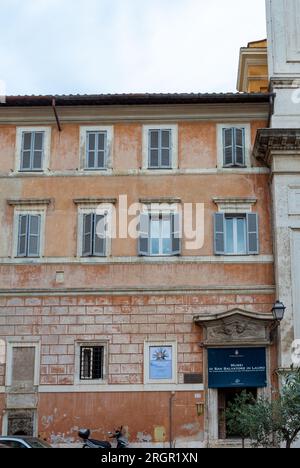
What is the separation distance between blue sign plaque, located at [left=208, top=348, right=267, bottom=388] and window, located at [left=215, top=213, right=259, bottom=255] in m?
3.08

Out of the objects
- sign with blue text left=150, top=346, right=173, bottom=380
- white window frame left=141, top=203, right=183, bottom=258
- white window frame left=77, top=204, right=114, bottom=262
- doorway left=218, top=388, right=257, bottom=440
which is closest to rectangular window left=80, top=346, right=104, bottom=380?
sign with blue text left=150, top=346, right=173, bottom=380

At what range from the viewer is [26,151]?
83.5 ft

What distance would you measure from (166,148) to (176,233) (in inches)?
115

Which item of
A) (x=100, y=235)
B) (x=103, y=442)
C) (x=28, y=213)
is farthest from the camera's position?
(x=28, y=213)

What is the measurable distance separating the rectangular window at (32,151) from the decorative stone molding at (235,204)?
5.86m

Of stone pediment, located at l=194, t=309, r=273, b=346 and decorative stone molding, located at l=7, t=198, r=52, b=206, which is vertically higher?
decorative stone molding, located at l=7, t=198, r=52, b=206

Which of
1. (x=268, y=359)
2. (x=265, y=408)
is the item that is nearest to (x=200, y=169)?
(x=268, y=359)

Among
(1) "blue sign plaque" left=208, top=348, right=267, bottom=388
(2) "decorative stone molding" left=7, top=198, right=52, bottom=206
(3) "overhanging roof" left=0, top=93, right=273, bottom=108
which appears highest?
(3) "overhanging roof" left=0, top=93, right=273, bottom=108

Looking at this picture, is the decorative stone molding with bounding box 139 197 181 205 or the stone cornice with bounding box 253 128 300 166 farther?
the decorative stone molding with bounding box 139 197 181 205

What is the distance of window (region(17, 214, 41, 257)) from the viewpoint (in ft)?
80.2

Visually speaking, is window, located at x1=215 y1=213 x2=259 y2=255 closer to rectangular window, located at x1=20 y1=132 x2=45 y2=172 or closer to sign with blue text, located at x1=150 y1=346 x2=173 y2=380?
sign with blue text, located at x1=150 y1=346 x2=173 y2=380

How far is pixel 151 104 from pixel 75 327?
761cm

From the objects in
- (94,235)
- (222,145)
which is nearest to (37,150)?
(94,235)

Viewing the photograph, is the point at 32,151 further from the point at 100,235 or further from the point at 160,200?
the point at 160,200
